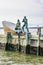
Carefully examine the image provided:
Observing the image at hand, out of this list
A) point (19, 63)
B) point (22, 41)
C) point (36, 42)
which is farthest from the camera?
point (22, 41)

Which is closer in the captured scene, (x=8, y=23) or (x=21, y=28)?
(x=21, y=28)

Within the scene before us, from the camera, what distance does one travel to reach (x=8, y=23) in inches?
1385

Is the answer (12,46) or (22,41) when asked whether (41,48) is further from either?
(12,46)

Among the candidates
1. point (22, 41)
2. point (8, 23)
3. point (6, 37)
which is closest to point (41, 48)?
point (22, 41)

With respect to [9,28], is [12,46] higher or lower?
lower

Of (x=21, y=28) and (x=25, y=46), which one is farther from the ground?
(x=21, y=28)

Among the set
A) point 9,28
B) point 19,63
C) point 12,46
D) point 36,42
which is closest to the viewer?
point 19,63

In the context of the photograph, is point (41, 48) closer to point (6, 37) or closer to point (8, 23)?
point (6, 37)

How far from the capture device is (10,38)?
1159 inches

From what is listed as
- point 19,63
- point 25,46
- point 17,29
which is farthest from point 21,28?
point 19,63

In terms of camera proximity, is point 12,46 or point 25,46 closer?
point 25,46

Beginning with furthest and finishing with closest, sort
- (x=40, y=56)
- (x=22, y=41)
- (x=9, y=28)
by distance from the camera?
(x=9, y=28) → (x=22, y=41) → (x=40, y=56)

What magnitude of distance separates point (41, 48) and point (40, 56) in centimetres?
97

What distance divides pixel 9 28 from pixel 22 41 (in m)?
A: 7.84
